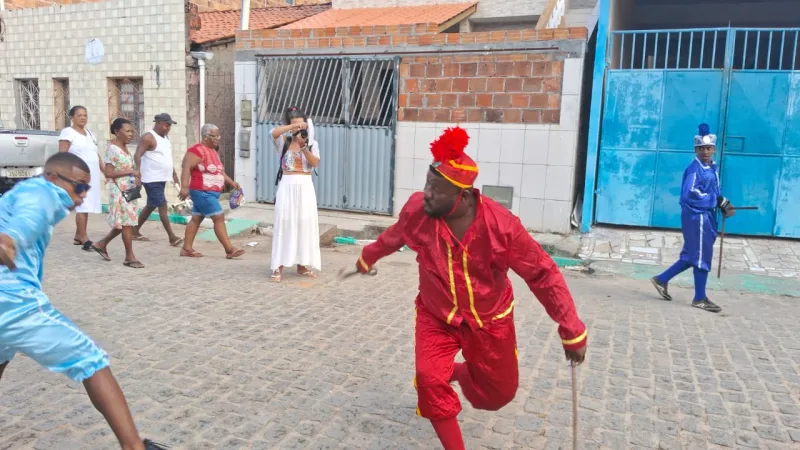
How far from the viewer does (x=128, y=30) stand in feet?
39.4

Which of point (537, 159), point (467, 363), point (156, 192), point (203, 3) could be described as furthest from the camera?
point (203, 3)

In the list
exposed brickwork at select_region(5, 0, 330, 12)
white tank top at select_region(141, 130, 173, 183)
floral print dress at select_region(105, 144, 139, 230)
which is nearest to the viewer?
floral print dress at select_region(105, 144, 139, 230)

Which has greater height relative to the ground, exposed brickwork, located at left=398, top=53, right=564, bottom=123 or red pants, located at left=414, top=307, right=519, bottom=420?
exposed brickwork, located at left=398, top=53, right=564, bottom=123

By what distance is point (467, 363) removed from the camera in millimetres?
3148

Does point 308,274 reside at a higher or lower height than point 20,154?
lower

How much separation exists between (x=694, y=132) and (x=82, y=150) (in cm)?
793

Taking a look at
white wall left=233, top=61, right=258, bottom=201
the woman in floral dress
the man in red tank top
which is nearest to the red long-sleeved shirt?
the man in red tank top

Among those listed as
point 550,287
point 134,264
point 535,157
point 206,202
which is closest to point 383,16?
point 535,157

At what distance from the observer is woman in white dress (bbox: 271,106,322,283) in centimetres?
666

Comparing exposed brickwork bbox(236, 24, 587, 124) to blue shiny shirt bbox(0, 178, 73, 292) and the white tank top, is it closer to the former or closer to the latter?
the white tank top

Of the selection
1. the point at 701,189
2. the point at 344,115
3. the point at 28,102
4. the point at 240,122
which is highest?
the point at 28,102

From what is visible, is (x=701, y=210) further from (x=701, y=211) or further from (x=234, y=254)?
(x=234, y=254)

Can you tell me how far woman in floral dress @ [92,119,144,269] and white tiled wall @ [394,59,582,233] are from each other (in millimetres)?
4308

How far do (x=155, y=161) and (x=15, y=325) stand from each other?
19.2 feet
